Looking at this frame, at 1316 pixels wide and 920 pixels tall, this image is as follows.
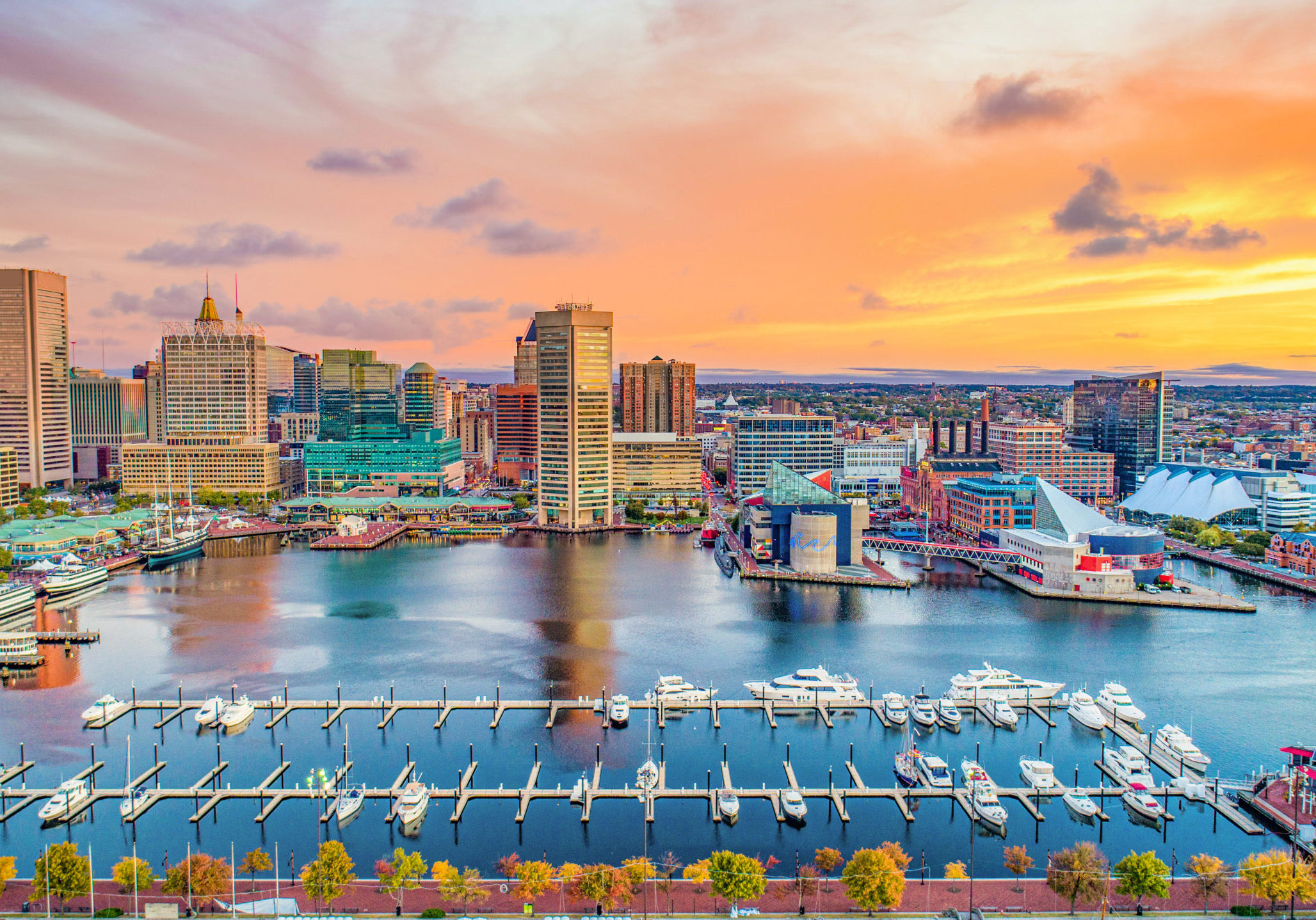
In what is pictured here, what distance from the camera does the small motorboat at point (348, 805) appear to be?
14242 millimetres

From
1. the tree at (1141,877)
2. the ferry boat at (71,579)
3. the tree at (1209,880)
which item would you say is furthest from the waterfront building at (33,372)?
the tree at (1209,880)

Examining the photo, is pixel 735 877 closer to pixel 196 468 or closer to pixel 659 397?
pixel 196 468

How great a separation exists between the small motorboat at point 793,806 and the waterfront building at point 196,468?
44.0 metres

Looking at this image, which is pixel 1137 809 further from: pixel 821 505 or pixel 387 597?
pixel 387 597

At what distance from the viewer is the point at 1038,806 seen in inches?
592

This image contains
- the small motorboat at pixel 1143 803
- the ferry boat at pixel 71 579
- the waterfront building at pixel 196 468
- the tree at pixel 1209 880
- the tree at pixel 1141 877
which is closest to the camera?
the tree at pixel 1141 877

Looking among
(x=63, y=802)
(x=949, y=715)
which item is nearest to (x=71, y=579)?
(x=63, y=802)

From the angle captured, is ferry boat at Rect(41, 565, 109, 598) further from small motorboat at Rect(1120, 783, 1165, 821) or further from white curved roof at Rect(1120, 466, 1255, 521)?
white curved roof at Rect(1120, 466, 1255, 521)

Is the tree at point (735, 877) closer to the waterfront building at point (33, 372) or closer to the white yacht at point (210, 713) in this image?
the white yacht at point (210, 713)

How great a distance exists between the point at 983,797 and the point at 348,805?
9.63m

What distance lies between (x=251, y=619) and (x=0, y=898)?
15.0 m

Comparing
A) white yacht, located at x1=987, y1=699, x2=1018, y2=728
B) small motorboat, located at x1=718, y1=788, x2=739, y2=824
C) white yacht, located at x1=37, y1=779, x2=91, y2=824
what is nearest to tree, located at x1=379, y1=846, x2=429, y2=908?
small motorboat, located at x1=718, y1=788, x2=739, y2=824

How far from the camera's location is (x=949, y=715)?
59.5ft

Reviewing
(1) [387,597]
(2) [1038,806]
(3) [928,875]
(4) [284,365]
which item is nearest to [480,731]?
(3) [928,875]
